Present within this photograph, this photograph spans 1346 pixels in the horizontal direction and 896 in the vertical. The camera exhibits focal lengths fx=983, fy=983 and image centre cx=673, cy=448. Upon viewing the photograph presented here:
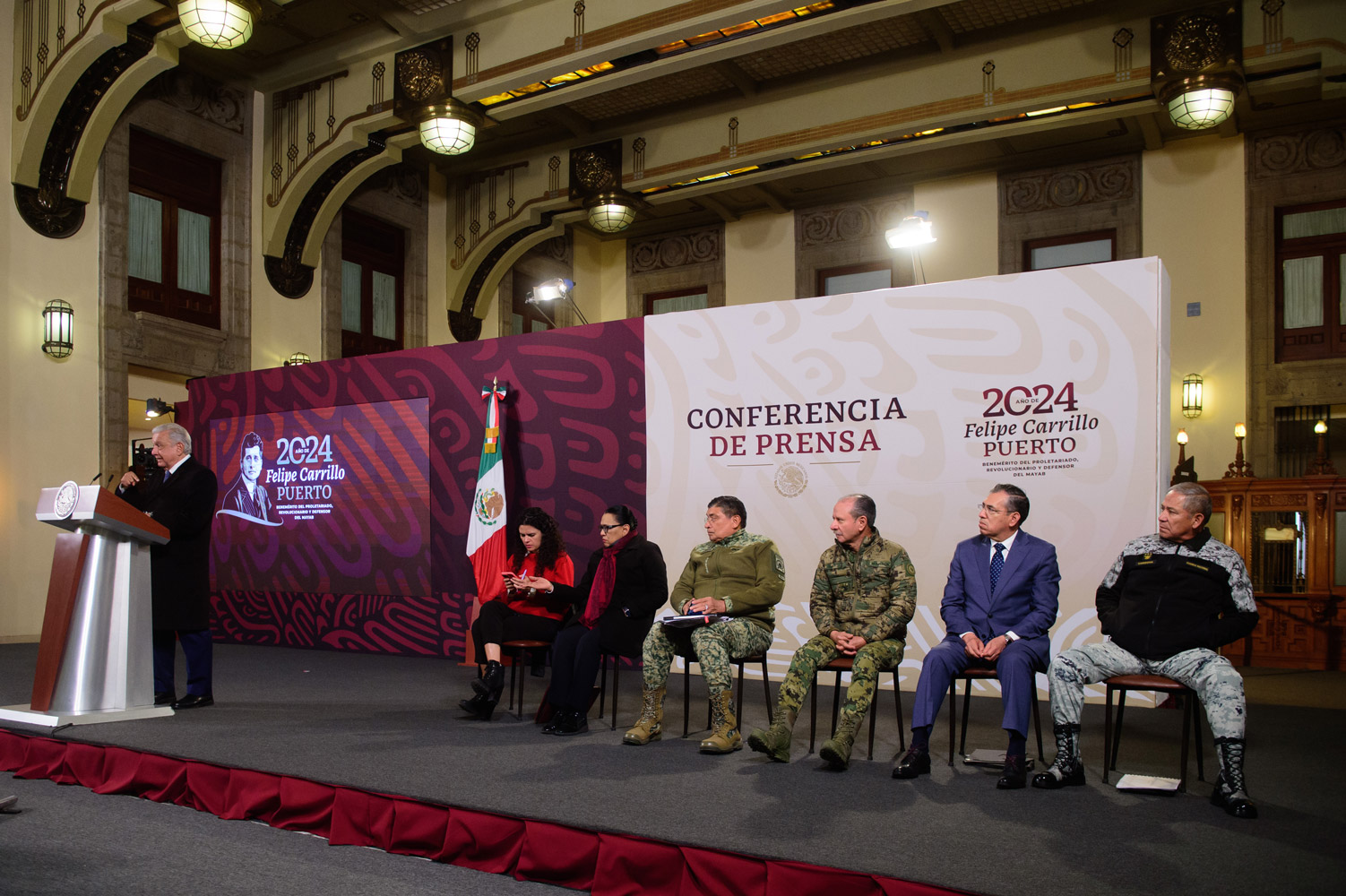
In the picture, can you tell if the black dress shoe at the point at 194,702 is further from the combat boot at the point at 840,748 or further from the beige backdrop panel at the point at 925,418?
the combat boot at the point at 840,748

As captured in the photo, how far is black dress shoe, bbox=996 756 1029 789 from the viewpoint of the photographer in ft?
10.6

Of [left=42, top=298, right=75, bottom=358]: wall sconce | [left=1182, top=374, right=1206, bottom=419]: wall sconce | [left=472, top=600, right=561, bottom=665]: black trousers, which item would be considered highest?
[left=42, top=298, right=75, bottom=358]: wall sconce

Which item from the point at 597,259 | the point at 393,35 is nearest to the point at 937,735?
the point at 393,35

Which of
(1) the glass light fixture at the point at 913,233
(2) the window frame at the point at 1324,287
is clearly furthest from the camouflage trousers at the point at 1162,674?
(2) the window frame at the point at 1324,287

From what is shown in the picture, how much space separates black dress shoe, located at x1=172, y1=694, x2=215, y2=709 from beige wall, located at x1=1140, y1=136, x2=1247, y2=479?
8356 mm

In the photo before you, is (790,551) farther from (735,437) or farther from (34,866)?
(34,866)

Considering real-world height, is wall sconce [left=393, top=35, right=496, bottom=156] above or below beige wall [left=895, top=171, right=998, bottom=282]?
above

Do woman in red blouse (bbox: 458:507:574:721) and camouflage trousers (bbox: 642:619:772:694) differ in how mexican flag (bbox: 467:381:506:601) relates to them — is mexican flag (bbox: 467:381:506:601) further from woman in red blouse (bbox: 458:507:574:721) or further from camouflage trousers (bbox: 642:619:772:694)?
camouflage trousers (bbox: 642:619:772:694)

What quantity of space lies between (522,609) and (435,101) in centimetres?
572

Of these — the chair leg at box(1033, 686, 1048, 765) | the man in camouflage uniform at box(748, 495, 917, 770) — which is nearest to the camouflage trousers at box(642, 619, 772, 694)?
the man in camouflage uniform at box(748, 495, 917, 770)

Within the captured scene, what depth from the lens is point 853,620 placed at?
3877 millimetres

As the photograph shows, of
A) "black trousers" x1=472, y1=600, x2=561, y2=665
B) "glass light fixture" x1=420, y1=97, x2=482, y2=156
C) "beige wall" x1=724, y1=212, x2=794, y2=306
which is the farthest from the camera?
"beige wall" x1=724, y1=212, x2=794, y2=306

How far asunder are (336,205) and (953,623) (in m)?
8.26

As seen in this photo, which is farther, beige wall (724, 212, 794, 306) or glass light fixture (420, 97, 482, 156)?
beige wall (724, 212, 794, 306)
